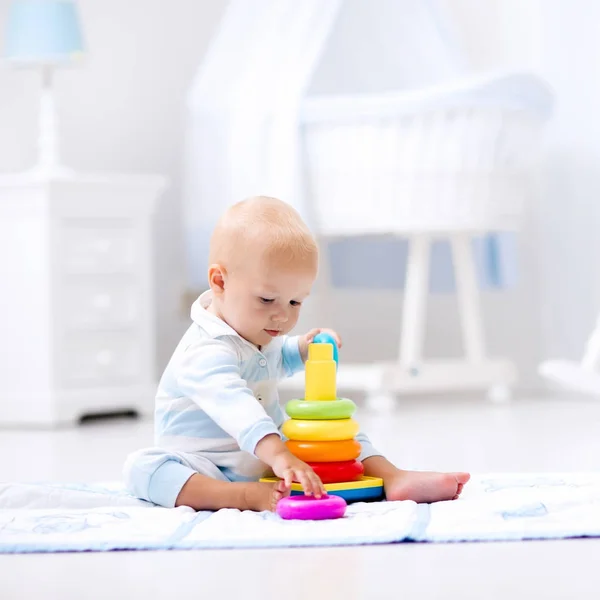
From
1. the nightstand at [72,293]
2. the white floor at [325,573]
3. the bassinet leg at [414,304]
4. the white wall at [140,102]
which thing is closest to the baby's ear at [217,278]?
the white floor at [325,573]

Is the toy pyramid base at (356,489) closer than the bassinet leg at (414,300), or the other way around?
the toy pyramid base at (356,489)

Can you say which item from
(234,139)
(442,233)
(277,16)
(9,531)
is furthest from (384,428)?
(9,531)

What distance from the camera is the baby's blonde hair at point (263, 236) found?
4.38 feet

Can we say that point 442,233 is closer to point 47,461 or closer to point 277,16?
point 277,16

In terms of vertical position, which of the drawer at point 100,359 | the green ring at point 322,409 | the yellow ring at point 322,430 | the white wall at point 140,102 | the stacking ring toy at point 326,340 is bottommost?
the drawer at point 100,359

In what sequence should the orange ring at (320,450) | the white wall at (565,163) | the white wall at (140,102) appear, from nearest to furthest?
the orange ring at (320,450) → the white wall at (565,163) → the white wall at (140,102)

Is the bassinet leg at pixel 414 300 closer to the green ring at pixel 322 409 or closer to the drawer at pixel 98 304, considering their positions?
the drawer at pixel 98 304

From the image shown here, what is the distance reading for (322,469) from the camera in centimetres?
132

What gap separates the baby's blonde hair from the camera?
134cm

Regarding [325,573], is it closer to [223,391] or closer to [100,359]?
[223,391]

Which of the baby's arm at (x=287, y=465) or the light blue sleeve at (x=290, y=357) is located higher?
the light blue sleeve at (x=290, y=357)

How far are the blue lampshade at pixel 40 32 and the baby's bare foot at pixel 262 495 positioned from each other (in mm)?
1797

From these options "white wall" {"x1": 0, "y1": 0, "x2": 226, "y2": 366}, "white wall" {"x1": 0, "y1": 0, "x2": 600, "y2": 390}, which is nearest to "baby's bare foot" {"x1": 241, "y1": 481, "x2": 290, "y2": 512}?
"white wall" {"x1": 0, "y1": 0, "x2": 600, "y2": 390}

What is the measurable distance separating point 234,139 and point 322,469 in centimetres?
169
